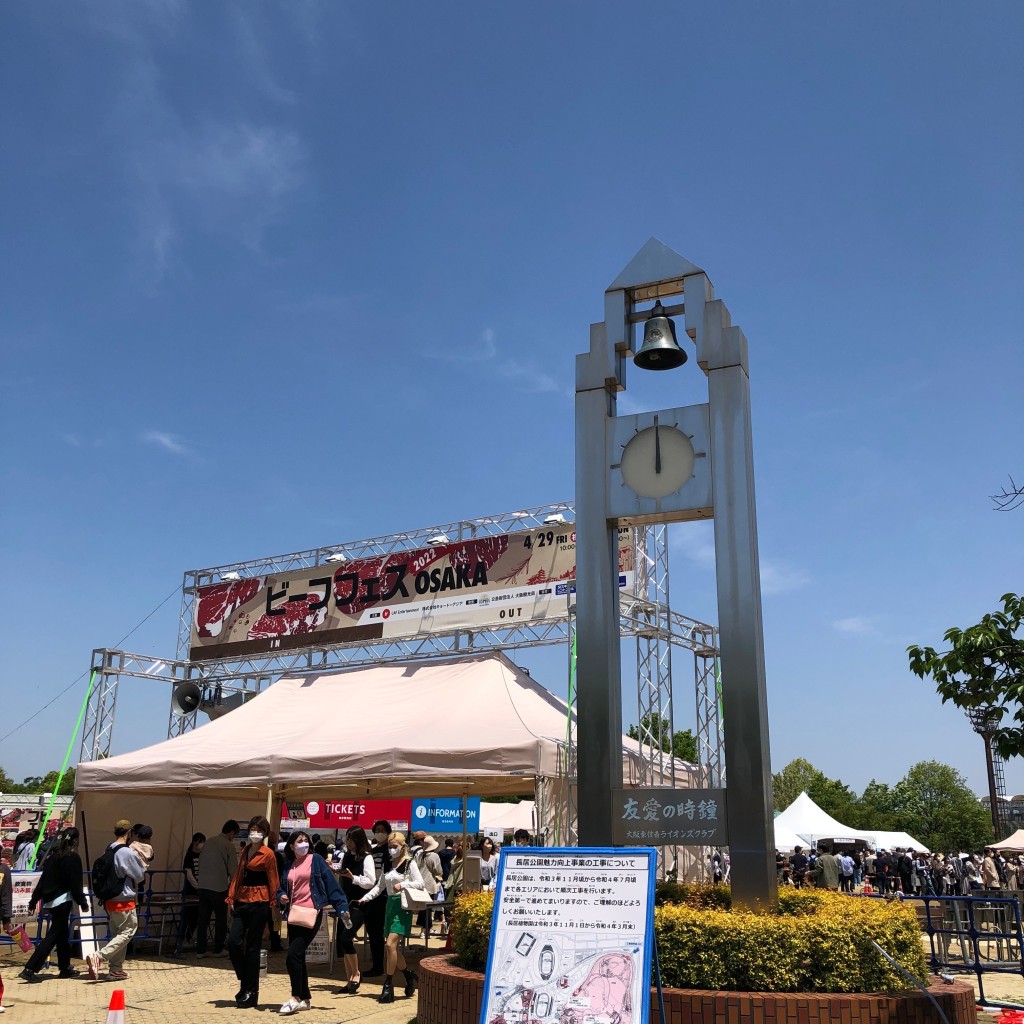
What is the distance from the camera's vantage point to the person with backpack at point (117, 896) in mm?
9562

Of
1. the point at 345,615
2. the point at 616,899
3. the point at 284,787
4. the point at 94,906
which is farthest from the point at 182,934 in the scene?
the point at 616,899

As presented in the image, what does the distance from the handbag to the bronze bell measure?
5.16 meters

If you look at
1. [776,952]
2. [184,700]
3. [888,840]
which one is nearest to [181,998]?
[776,952]

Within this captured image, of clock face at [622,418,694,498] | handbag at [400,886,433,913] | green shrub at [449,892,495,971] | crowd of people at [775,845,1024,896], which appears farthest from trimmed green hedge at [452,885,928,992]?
crowd of people at [775,845,1024,896]

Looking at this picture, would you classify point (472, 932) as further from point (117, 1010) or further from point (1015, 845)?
point (1015, 845)

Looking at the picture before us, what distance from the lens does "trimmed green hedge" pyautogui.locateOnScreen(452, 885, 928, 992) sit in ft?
19.2

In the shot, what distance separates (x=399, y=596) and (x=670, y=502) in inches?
413

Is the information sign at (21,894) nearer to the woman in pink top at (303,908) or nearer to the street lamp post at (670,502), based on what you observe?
the woman in pink top at (303,908)

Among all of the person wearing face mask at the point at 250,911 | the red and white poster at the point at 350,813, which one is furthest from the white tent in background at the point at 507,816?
the person wearing face mask at the point at 250,911

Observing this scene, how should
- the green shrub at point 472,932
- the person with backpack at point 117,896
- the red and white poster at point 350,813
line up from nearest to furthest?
the green shrub at point 472,932 < the person with backpack at point 117,896 < the red and white poster at point 350,813

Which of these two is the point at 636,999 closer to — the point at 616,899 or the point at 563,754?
the point at 616,899

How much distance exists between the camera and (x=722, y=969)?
19.4 feet

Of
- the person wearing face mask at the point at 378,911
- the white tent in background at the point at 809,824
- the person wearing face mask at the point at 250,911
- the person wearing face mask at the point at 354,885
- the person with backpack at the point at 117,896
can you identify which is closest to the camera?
the person wearing face mask at the point at 250,911

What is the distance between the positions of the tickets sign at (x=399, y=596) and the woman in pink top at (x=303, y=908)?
7.13 meters
